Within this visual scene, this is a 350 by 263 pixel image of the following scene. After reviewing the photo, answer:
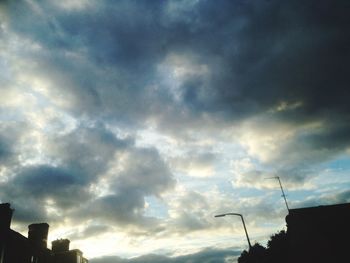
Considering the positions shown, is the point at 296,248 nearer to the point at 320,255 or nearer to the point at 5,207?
the point at 320,255

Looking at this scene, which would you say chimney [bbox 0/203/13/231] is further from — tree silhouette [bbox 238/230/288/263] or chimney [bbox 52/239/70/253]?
tree silhouette [bbox 238/230/288/263]

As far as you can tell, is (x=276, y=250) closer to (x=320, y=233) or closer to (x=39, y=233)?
(x=320, y=233)

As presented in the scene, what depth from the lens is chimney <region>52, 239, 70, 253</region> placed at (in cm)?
5269

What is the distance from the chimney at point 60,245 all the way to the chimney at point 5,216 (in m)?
29.1

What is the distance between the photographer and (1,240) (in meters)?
26.7

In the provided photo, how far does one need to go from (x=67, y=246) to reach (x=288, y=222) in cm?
4547

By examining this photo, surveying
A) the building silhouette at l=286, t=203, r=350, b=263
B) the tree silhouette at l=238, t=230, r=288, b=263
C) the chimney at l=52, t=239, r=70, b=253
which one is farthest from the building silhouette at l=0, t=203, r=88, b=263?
the tree silhouette at l=238, t=230, r=288, b=263

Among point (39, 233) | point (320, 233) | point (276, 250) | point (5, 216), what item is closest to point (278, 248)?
point (276, 250)

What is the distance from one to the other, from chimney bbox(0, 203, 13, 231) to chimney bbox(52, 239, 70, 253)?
95.4ft

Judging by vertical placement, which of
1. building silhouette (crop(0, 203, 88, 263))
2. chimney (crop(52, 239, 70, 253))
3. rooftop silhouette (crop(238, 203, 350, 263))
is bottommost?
rooftop silhouette (crop(238, 203, 350, 263))

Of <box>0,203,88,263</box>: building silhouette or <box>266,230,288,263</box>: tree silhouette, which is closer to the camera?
<box>0,203,88,263</box>: building silhouette

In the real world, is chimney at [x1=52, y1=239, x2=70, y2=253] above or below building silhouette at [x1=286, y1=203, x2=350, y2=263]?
above

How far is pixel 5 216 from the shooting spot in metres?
27.5

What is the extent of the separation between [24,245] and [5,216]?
21.9 ft
